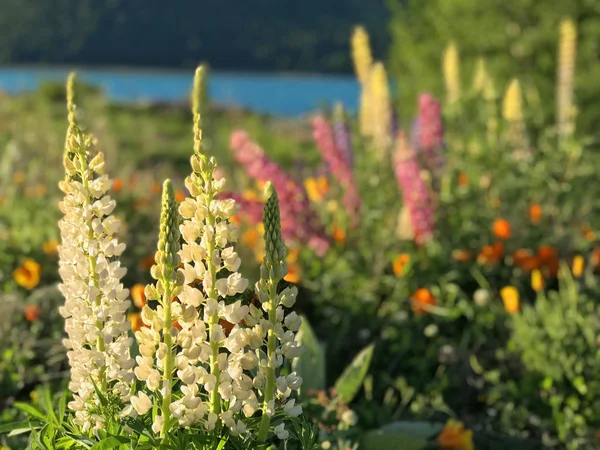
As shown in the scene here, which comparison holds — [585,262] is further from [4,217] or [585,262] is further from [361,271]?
[4,217]

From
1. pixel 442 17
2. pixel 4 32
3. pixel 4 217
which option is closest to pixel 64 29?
pixel 4 32

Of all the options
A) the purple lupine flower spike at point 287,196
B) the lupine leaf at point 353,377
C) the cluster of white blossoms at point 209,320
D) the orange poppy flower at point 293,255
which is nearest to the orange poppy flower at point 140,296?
the cluster of white blossoms at point 209,320

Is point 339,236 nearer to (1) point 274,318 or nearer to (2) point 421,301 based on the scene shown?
(2) point 421,301

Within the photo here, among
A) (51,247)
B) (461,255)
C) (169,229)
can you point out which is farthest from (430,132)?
(169,229)

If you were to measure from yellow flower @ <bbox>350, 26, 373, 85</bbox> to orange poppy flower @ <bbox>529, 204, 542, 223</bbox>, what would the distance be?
1226 mm

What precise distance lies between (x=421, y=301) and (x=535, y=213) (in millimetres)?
948

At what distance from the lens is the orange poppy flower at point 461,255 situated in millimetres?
3551

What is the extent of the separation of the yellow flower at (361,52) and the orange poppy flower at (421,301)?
150 centimetres

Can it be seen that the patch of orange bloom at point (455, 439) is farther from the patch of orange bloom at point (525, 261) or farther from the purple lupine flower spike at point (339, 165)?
the purple lupine flower spike at point (339, 165)

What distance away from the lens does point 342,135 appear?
3836 mm

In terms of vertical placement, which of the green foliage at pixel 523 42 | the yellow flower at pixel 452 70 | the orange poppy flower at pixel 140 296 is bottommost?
Answer: the orange poppy flower at pixel 140 296

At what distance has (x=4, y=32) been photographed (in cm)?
3838

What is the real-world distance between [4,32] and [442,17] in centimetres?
3510

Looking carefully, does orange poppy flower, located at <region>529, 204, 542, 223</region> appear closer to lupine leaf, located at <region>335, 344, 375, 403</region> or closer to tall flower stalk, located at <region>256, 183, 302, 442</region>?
lupine leaf, located at <region>335, 344, 375, 403</region>
